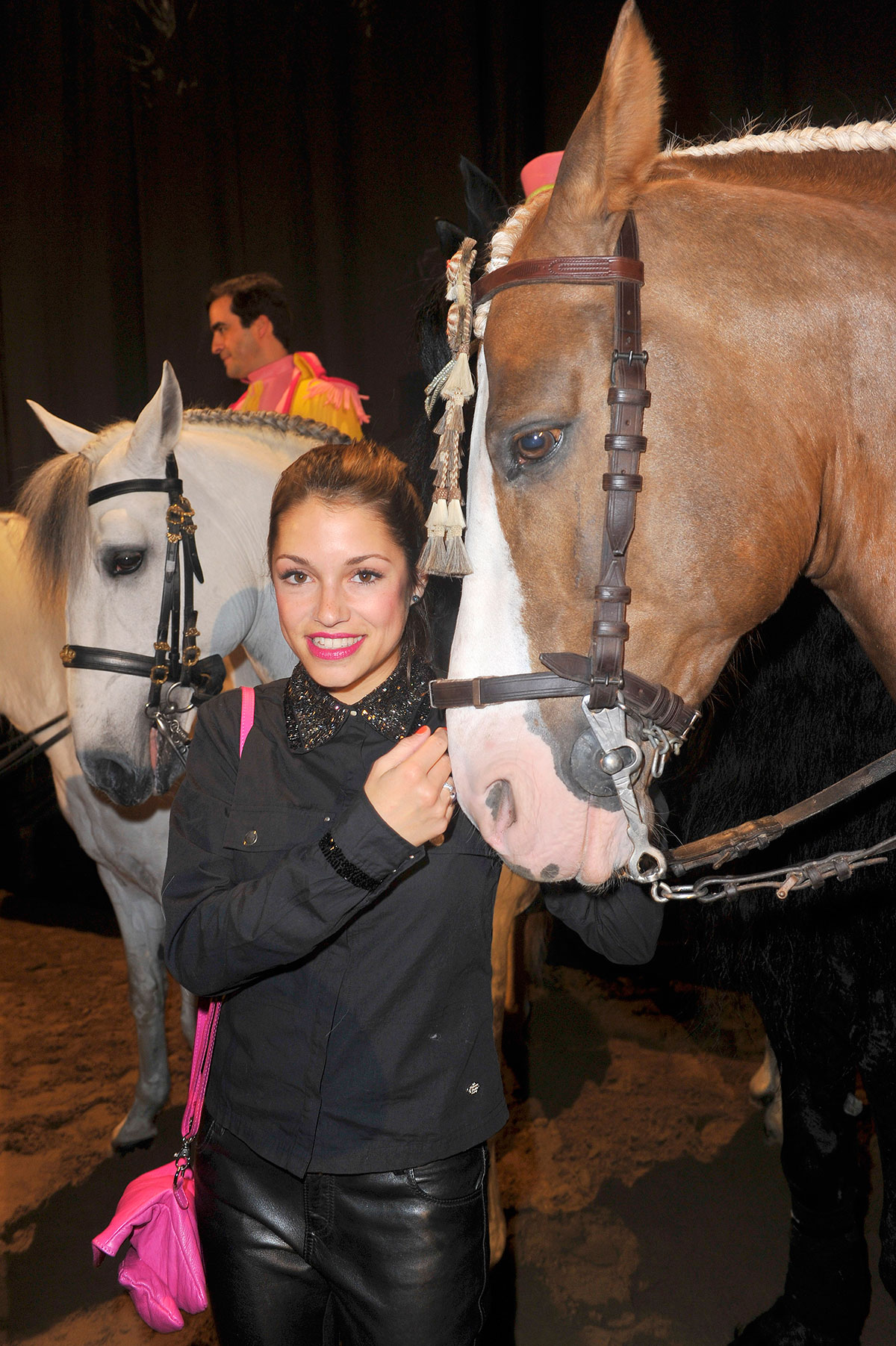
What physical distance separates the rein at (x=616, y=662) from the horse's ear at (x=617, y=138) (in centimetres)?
4

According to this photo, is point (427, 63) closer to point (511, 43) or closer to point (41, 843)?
point (511, 43)

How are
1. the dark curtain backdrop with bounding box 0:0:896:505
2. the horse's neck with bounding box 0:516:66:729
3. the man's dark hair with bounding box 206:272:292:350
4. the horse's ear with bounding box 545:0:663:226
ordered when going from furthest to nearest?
the dark curtain backdrop with bounding box 0:0:896:505 → the man's dark hair with bounding box 206:272:292:350 → the horse's neck with bounding box 0:516:66:729 → the horse's ear with bounding box 545:0:663:226

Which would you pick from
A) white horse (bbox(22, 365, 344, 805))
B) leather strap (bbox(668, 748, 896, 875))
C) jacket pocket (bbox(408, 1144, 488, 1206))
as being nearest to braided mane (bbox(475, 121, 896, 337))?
leather strap (bbox(668, 748, 896, 875))

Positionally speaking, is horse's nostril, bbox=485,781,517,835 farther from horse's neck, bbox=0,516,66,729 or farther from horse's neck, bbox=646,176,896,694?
horse's neck, bbox=0,516,66,729

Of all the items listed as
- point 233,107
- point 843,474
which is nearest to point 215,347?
point 233,107

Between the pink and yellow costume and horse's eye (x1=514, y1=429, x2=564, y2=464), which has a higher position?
the pink and yellow costume

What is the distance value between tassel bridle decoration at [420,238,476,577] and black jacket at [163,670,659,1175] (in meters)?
0.23

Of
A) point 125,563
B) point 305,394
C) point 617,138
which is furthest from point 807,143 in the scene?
point 305,394

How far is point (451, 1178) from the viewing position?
914 millimetres

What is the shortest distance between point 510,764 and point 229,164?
3.26 meters

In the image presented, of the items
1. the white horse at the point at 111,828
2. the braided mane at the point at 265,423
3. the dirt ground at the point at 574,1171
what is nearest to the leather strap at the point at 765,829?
the dirt ground at the point at 574,1171

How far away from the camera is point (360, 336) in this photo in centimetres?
328

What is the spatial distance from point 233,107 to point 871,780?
11.2ft

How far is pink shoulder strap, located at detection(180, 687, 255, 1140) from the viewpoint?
99 cm
